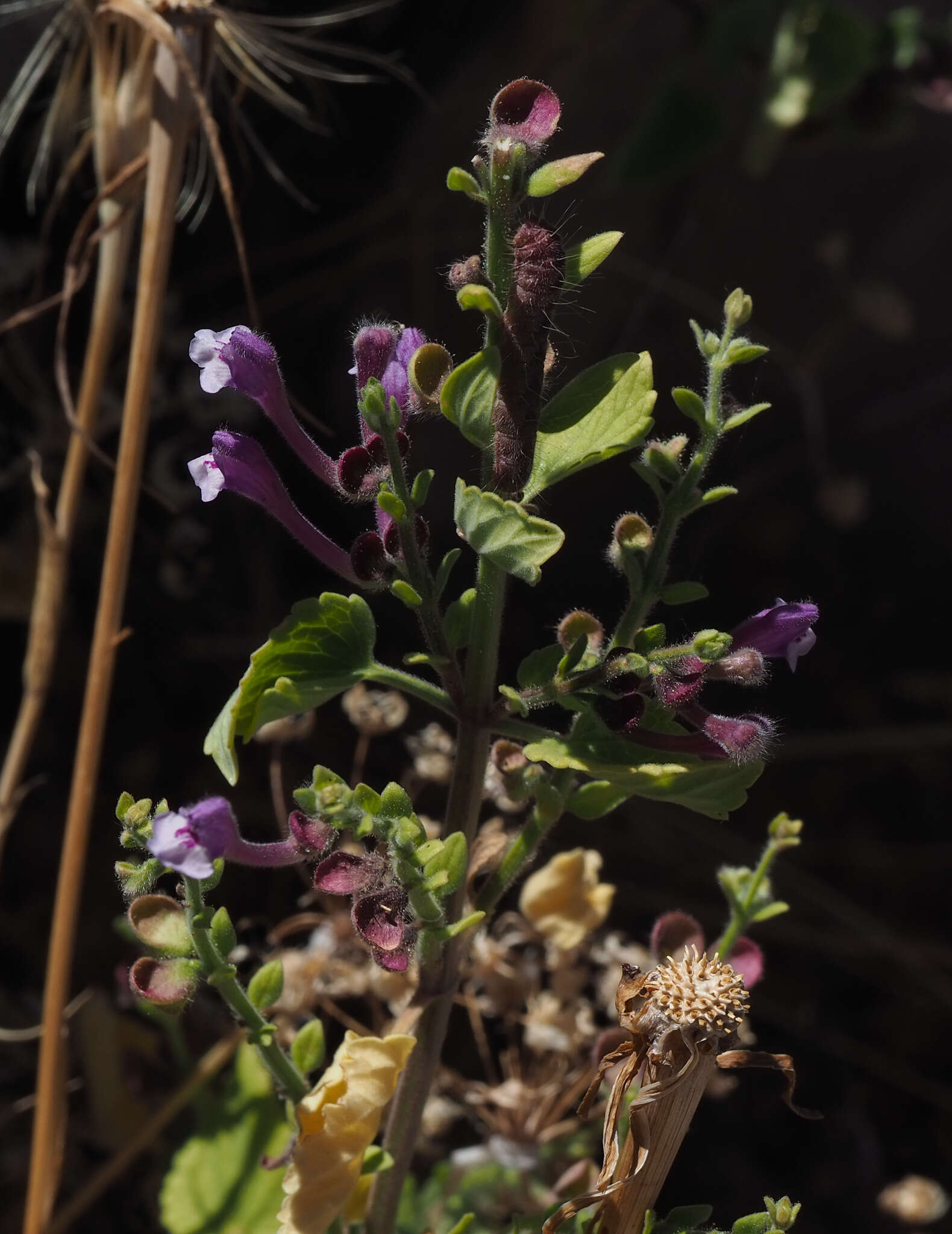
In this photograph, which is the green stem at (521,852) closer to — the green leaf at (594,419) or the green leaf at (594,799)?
the green leaf at (594,799)

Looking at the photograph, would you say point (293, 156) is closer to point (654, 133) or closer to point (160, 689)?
point (654, 133)

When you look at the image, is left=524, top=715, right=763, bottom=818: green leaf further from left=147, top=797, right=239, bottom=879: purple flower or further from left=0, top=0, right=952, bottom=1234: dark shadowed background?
left=0, top=0, right=952, bottom=1234: dark shadowed background

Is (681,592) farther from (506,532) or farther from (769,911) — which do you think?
(769,911)

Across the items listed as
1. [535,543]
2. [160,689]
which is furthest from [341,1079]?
[160,689]

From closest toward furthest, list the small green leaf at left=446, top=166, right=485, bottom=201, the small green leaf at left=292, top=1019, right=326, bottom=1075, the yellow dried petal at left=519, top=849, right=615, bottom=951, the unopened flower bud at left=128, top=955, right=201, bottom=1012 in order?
the small green leaf at left=446, top=166, right=485, bottom=201 < the unopened flower bud at left=128, top=955, right=201, bottom=1012 < the small green leaf at left=292, top=1019, right=326, bottom=1075 < the yellow dried petal at left=519, top=849, right=615, bottom=951

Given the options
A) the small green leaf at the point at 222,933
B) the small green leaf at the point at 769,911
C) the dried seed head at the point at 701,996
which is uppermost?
the small green leaf at the point at 222,933

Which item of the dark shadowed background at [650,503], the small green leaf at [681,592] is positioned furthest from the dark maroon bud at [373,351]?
the dark shadowed background at [650,503]

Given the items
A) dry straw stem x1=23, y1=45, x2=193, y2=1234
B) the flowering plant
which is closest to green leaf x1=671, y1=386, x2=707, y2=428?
the flowering plant
